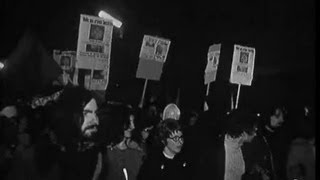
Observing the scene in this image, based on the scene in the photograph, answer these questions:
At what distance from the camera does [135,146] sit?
543cm

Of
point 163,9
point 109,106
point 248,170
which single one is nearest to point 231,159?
point 248,170

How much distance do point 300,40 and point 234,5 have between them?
1.29 m

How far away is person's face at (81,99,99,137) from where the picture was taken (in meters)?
5.75

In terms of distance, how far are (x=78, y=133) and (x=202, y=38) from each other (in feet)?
14.7

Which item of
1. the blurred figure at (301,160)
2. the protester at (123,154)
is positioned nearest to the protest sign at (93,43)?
the protester at (123,154)

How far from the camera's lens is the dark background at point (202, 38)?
8.95 m

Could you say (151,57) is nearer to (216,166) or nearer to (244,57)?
(244,57)

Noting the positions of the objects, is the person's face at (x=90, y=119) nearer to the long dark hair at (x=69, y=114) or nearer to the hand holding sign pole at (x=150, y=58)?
the long dark hair at (x=69, y=114)

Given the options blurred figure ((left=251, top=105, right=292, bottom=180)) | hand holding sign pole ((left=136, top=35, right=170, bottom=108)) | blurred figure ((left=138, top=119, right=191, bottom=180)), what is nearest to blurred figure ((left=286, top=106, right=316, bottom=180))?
blurred figure ((left=251, top=105, right=292, bottom=180))

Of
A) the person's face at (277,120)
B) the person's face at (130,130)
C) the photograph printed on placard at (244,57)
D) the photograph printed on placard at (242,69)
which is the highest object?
the photograph printed on placard at (244,57)

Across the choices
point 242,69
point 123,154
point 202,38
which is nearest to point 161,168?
point 123,154

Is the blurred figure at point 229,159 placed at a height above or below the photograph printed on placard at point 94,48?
below

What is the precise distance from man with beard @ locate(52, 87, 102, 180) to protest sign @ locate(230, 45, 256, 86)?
6.35 ft

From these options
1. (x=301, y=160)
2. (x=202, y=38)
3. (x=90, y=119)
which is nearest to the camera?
(x=301, y=160)
